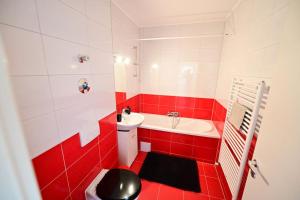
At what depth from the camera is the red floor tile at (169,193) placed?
5.08 ft

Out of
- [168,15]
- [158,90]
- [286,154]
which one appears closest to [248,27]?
[168,15]

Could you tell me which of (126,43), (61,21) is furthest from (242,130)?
(126,43)

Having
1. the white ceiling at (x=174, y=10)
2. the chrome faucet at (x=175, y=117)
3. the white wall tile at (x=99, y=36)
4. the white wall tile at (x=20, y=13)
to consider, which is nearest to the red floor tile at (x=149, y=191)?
the chrome faucet at (x=175, y=117)

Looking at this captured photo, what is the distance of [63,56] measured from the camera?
785 millimetres

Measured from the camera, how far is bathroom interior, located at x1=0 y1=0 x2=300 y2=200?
56 cm

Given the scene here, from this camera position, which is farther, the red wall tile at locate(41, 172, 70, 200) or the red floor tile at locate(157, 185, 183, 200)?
the red floor tile at locate(157, 185, 183, 200)

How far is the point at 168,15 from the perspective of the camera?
1975 mm

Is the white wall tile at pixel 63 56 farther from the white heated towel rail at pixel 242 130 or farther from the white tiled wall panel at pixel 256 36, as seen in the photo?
the white heated towel rail at pixel 242 130

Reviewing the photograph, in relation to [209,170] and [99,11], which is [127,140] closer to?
[209,170]

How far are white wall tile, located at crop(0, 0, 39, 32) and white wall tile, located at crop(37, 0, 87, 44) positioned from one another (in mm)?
35

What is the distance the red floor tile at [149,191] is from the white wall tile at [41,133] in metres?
1.37

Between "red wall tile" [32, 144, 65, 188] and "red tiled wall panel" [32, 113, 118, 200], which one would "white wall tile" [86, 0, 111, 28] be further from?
"red wall tile" [32, 144, 65, 188]

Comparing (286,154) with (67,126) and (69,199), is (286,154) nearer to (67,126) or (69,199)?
(67,126)

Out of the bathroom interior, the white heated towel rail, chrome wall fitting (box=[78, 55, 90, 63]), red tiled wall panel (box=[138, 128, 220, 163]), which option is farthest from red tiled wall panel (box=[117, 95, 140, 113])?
the white heated towel rail
